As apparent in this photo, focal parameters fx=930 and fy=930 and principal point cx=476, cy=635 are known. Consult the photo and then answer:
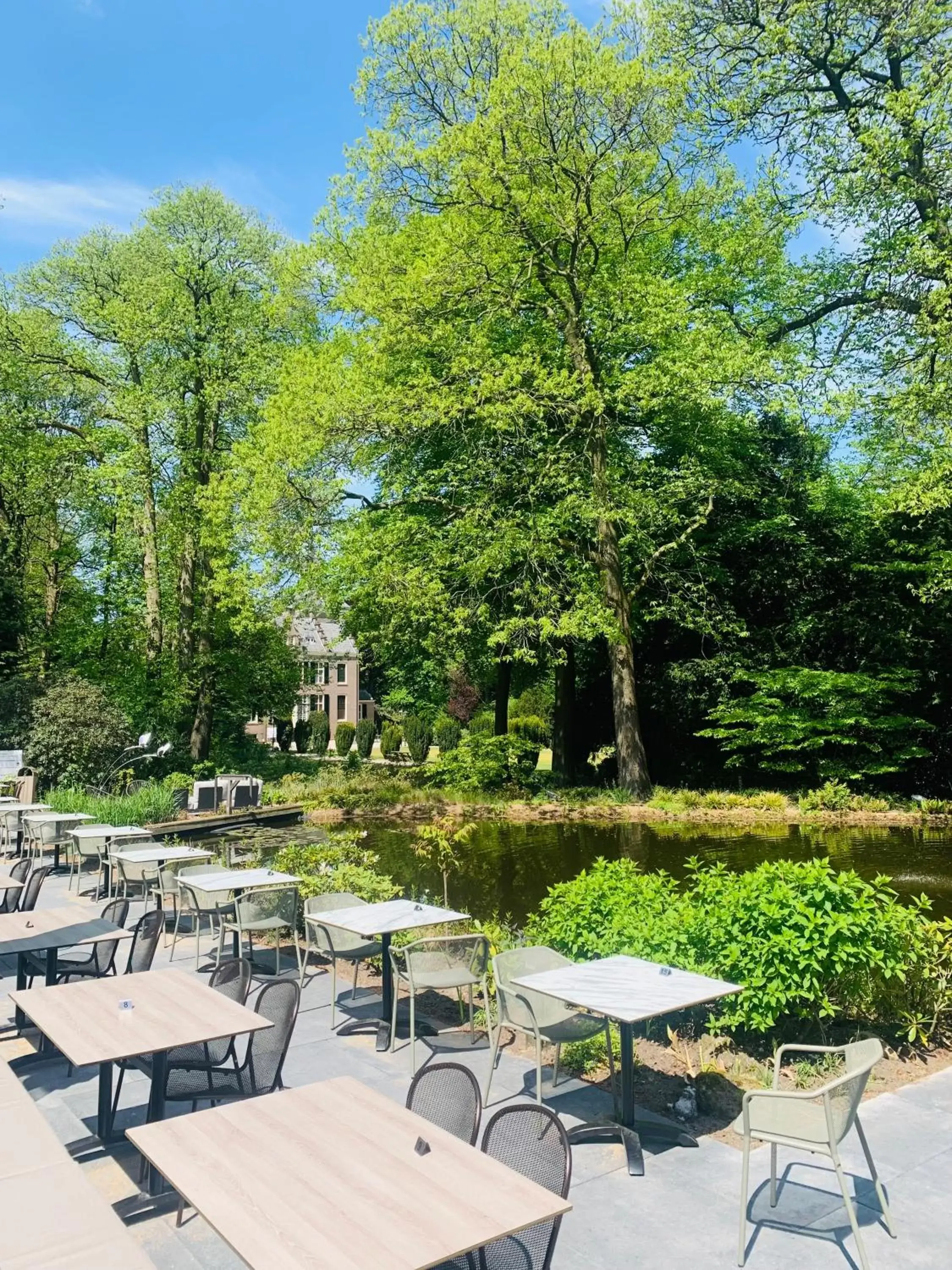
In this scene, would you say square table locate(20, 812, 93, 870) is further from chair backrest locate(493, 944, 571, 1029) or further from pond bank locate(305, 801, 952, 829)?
chair backrest locate(493, 944, 571, 1029)

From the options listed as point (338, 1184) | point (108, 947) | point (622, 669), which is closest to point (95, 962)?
point (108, 947)

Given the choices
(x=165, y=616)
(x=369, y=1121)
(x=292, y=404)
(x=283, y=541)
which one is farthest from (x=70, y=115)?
(x=165, y=616)

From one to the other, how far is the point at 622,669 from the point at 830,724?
5.23m

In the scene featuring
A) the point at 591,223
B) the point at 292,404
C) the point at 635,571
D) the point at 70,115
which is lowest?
the point at 635,571

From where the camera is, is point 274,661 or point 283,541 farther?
point 274,661

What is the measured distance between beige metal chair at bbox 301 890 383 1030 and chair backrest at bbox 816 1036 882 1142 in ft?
12.7

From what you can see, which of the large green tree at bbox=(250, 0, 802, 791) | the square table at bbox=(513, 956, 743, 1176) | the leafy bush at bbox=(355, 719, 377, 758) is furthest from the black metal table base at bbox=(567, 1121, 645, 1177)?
the leafy bush at bbox=(355, 719, 377, 758)

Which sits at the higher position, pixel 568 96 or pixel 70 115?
pixel 568 96

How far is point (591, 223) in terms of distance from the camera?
21.5 meters

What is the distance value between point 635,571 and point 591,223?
8.80 metres

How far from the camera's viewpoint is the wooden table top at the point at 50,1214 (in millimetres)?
2598

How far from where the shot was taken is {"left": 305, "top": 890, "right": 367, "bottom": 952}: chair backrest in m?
7.32

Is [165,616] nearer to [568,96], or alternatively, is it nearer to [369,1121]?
[568,96]

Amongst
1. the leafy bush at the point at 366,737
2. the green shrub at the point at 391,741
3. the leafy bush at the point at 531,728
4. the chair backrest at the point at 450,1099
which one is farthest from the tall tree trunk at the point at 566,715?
the chair backrest at the point at 450,1099
